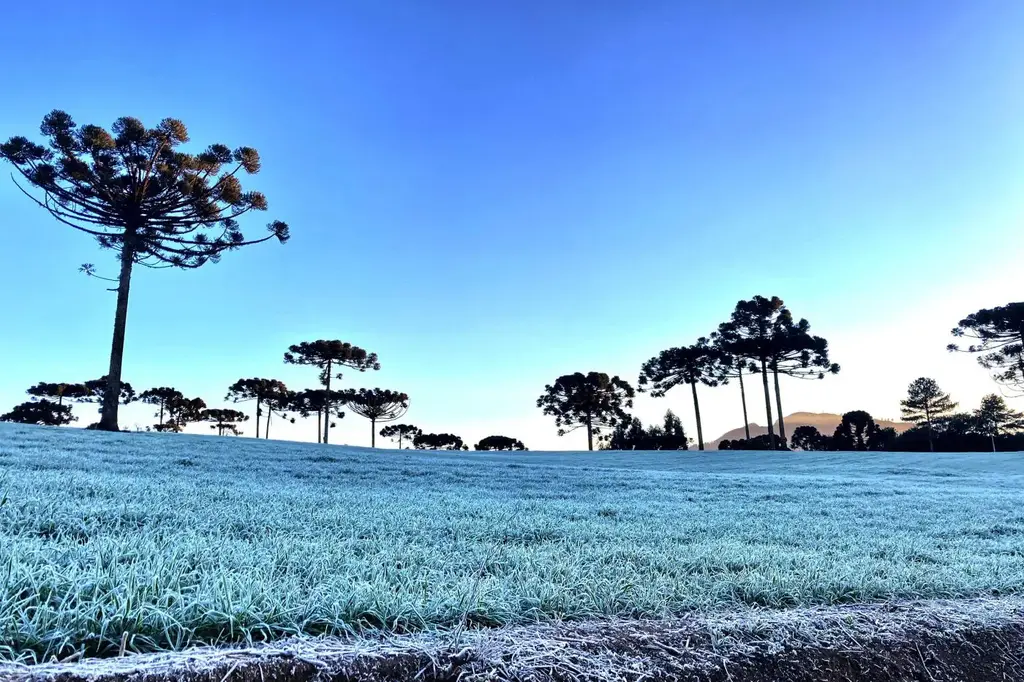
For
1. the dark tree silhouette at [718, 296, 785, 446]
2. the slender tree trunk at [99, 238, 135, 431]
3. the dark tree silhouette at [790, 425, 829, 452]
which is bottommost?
the dark tree silhouette at [790, 425, 829, 452]

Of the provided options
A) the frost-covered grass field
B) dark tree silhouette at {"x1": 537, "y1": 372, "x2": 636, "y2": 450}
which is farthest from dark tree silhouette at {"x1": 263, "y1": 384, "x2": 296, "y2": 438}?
the frost-covered grass field

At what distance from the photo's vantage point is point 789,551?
3.48 m

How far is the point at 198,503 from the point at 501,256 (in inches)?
630

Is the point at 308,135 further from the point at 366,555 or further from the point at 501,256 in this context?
the point at 366,555

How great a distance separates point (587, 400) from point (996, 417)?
37.5m

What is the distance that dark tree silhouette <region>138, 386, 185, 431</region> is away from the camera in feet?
163

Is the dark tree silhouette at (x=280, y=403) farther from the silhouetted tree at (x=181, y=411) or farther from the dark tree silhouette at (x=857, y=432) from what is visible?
the dark tree silhouette at (x=857, y=432)

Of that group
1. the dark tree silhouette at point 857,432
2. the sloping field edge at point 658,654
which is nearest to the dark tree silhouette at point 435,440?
the dark tree silhouette at point 857,432

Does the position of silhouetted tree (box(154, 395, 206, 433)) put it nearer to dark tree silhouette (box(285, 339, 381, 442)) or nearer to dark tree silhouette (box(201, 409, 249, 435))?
dark tree silhouette (box(201, 409, 249, 435))

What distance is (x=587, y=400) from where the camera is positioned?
44719 millimetres

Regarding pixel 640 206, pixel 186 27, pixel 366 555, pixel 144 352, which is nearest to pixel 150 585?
pixel 366 555

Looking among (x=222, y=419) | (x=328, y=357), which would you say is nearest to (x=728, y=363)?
(x=328, y=357)

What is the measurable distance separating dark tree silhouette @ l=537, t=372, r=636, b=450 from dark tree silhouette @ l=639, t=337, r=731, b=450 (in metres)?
2.61

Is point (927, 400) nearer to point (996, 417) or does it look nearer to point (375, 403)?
point (996, 417)
